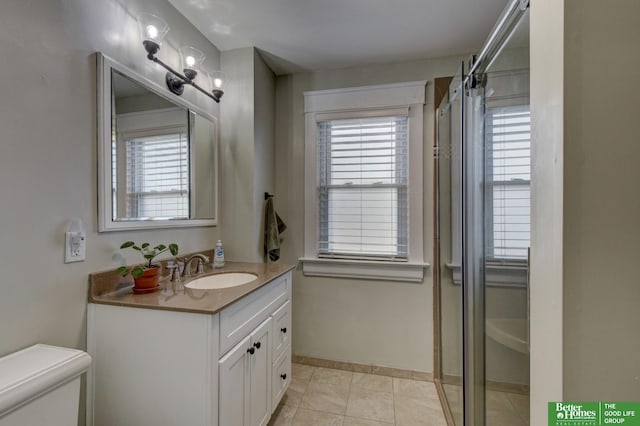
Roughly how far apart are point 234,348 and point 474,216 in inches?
50.1

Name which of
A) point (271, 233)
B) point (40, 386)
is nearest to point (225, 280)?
point (271, 233)

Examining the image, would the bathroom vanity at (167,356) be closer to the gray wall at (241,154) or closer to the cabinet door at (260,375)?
the cabinet door at (260,375)

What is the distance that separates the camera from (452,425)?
1.64 metres

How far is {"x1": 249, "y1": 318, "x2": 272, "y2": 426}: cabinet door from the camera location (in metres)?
1.36

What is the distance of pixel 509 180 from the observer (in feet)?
3.66

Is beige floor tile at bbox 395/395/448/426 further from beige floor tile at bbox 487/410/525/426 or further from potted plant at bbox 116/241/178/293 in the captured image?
potted plant at bbox 116/241/178/293

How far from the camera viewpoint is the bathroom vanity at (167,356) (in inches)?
41.6

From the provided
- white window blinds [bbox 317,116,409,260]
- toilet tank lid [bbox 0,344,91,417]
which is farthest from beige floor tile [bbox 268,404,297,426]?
toilet tank lid [bbox 0,344,91,417]

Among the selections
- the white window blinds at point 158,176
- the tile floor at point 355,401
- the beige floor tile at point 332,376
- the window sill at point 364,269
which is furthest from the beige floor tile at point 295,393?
the white window blinds at point 158,176

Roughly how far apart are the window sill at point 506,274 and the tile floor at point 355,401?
1132mm

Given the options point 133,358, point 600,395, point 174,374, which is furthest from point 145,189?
point 600,395

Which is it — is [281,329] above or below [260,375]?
above

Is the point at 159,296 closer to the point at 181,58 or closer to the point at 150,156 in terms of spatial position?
the point at 150,156

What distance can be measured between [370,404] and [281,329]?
837 millimetres
